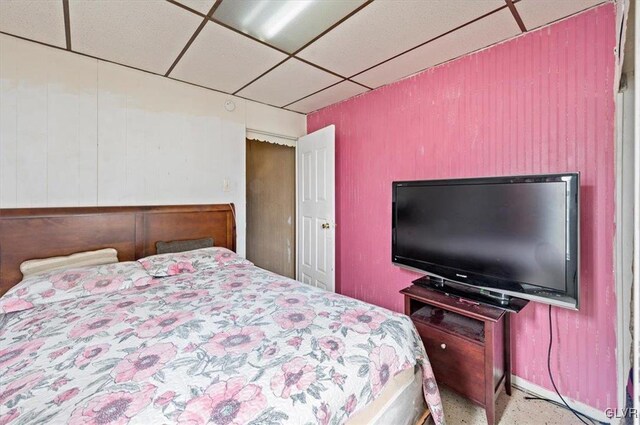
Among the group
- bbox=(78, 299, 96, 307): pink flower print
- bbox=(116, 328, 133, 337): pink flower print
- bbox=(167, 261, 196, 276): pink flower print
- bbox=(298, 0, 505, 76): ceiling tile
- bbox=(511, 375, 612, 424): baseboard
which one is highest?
bbox=(298, 0, 505, 76): ceiling tile

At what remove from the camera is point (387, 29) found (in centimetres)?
174

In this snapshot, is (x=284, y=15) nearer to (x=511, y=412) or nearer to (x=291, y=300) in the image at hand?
(x=291, y=300)

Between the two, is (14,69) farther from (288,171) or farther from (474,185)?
(474,185)

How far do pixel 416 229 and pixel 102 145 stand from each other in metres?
2.55

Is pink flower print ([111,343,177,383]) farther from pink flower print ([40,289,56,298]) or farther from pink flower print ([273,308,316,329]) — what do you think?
pink flower print ([40,289,56,298])

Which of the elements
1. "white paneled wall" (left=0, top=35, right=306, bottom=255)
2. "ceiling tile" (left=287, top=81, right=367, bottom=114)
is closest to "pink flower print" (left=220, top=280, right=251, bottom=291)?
"white paneled wall" (left=0, top=35, right=306, bottom=255)

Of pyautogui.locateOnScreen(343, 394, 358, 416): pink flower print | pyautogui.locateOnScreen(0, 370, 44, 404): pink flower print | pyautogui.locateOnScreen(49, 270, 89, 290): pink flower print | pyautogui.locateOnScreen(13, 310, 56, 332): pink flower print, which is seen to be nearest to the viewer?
pyautogui.locateOnScreen(0, 370, 44, 404): pink flower print

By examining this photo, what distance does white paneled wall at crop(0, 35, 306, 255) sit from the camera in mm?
1882

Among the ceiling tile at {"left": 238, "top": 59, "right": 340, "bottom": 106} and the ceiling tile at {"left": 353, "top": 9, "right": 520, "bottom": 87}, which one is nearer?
the ceiling tile at {"left": 353, "top": 9, "right": 520, "bottom": 87}

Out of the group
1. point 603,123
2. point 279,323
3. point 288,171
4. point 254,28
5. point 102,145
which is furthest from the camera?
point 288,171

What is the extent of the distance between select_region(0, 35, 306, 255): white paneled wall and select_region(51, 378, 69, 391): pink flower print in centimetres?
165

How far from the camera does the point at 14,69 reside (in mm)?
1856

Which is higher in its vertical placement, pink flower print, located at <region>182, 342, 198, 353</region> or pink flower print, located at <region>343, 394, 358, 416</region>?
pink flower print, located at <region>182, 342, 198, 353</region>

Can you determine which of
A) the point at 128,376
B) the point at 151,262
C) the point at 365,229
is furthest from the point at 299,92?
the point at 128,376
